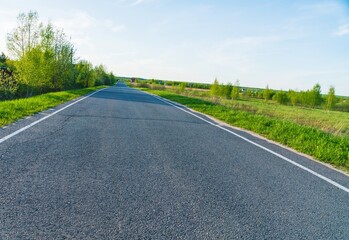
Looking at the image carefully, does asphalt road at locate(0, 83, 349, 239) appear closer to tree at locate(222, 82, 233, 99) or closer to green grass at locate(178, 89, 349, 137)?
green grass at locate(178, 89, 349, 137)

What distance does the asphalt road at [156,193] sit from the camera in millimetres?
2590

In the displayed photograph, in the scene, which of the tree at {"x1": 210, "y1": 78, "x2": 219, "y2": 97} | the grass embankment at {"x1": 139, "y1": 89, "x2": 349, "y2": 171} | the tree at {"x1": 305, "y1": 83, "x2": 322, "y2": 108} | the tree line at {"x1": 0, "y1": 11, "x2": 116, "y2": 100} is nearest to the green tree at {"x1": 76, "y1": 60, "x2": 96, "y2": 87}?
the tree line at {"x1": 0, "y1": 11, "x2": 116, "y2": 100}

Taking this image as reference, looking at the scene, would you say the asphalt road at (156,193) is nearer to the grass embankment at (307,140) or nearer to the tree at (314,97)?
the grass embankment at (307,140)

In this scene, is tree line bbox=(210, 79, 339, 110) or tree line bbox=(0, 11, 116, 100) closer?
tree line bbox=(0, 11, 116, 100)

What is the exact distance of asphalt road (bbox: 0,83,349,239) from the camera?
2590 millimetres

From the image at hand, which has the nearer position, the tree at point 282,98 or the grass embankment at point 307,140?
the grass embankment at point 307,140

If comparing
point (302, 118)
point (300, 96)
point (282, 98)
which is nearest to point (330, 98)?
point (300, 96)

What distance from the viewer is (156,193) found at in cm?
342

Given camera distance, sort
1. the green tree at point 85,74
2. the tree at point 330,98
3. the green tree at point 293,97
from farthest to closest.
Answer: the green tree at point 293,97 < the tree at point 330,98 < the green tree at point 85,74

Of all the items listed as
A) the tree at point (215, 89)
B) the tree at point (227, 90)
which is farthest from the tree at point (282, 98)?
the tree at point (215, 89)

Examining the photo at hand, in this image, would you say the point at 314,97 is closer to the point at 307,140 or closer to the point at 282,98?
the point at 282,98

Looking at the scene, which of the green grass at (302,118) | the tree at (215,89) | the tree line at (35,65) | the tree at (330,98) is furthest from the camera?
the tree at (215,89)

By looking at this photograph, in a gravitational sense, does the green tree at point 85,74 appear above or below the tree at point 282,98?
above

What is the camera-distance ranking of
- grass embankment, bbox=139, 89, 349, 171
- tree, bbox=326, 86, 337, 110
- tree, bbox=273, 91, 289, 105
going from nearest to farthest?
grass embankment, bbox=139, 89, 349, 171
tree, bbox=326, 86, 337, 110
tree, bbox=273, 91, 289, 105
